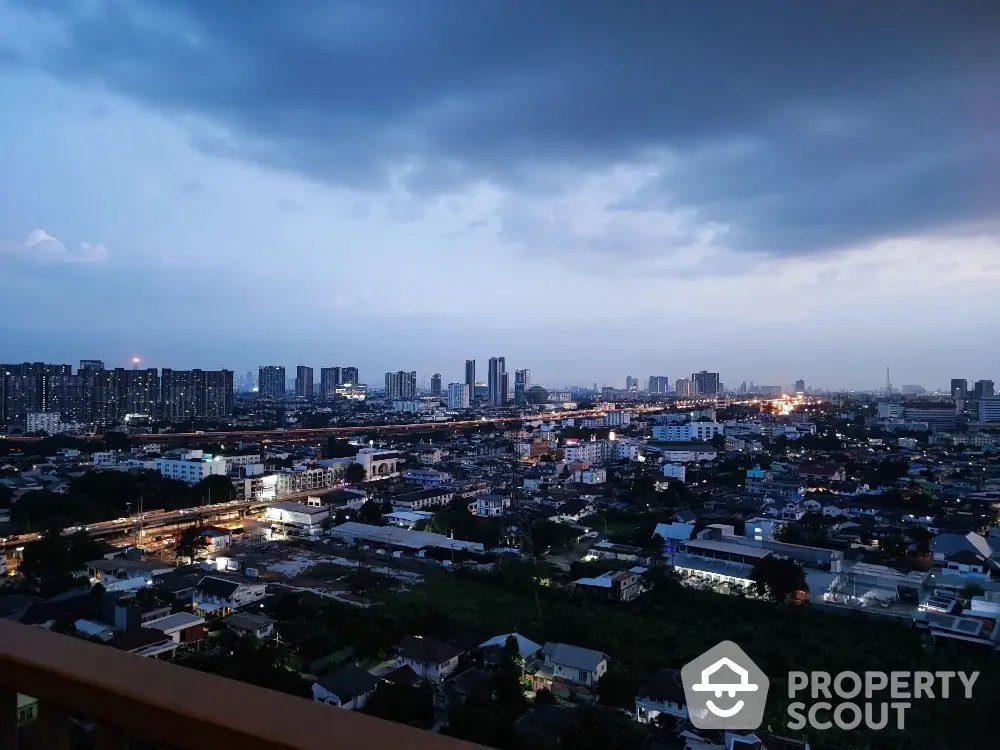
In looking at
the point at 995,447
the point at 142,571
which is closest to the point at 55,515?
the point at 142,571

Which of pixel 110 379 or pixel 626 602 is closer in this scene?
pixel 626 602

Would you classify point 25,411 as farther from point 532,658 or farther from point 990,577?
point 990,577

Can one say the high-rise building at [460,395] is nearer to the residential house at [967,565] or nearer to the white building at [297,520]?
the white building at [297,520]

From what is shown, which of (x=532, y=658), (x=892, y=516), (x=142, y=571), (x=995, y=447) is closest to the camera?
(x=532, y=658)

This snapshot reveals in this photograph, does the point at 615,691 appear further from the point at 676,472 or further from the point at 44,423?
the point at 44,423

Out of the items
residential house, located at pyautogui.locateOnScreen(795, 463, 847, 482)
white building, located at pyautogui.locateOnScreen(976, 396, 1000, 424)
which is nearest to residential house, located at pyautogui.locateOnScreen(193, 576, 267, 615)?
residential house, located at pyautogui.locateOnScreen(795, 463, 847, 482)

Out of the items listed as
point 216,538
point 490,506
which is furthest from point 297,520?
point 490,506

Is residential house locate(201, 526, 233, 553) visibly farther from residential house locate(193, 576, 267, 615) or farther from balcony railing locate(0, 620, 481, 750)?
balcony railing locate(0, 620, 481, 750)

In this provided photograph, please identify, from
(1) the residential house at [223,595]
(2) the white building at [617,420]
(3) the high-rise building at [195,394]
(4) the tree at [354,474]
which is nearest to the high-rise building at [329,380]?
(3) the high-rise building at [195,394]
